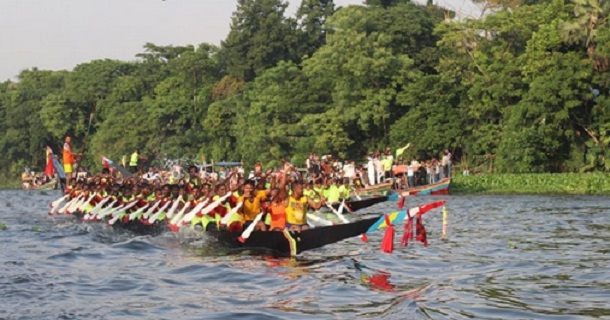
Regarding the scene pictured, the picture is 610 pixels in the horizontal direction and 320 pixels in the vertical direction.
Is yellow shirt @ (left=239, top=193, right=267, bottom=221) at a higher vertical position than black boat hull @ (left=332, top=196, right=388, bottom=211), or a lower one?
higher

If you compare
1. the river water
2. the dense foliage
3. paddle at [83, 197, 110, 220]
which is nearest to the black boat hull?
the river water

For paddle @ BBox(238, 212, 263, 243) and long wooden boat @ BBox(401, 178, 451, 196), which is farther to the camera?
long wooden boat @ BBox(401, 178, 451, 196)

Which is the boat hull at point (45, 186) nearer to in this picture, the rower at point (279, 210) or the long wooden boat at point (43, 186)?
the long wooden boat at point (43, 186)

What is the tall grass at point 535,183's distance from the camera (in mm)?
36812

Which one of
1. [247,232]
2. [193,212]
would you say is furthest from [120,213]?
[247,232]

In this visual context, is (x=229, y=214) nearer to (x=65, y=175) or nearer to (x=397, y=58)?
(x=65, y=175)

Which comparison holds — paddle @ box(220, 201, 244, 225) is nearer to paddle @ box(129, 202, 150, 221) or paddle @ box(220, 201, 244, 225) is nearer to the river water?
the river water

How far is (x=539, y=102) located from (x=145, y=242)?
83.6 feet

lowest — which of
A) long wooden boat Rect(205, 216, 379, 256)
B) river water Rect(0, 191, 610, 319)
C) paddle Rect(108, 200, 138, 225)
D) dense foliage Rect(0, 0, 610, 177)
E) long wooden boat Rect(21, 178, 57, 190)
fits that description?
river water Rect(0, 191, 610, 319)

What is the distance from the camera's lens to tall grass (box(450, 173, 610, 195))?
36812 mm

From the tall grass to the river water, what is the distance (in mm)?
16086

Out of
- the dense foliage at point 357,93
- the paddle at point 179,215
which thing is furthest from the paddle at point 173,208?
the dense foliage at point 357,93

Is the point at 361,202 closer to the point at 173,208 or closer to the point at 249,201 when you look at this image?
the point at 173,208

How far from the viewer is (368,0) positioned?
63875 millimetres
